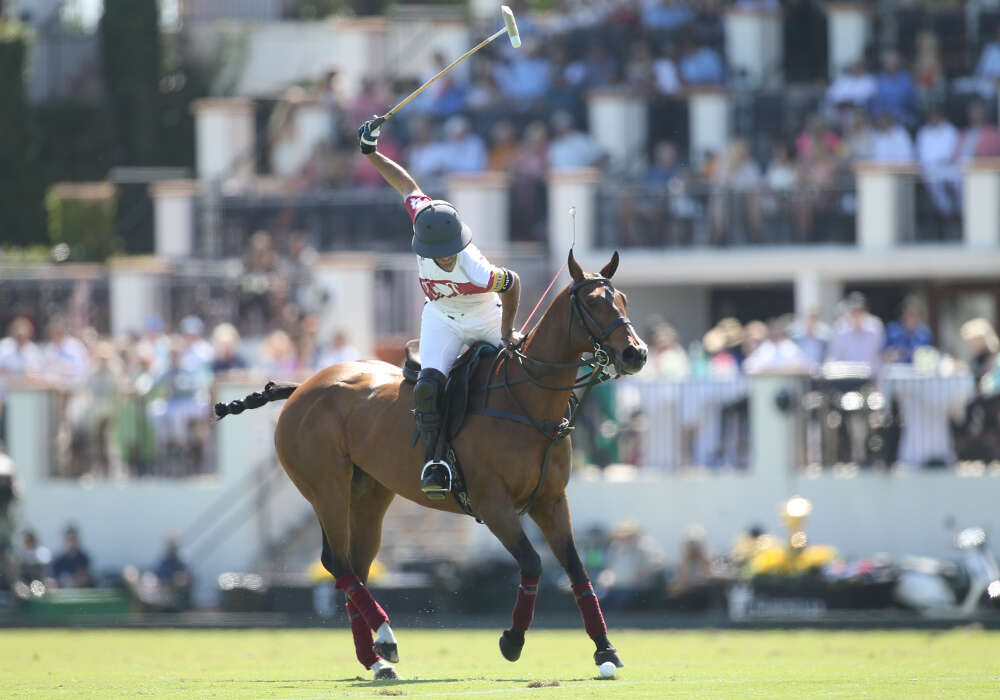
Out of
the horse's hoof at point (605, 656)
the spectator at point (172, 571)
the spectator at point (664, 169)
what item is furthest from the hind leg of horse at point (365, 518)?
the spectator at point (664, 169)

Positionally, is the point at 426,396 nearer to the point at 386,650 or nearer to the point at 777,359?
the point at 386,650

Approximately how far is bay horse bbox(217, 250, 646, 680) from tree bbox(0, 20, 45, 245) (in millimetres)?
24215

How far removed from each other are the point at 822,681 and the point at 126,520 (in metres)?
13.9

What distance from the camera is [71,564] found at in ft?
75.3

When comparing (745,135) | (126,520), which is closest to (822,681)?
(126,520)

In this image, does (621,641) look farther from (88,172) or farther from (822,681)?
(88,172)

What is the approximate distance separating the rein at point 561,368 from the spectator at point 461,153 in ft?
48.3

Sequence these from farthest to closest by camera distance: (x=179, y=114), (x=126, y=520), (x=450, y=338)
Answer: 1. (x=179, y=114)
2. (x=126, y=520)
3. (x=450, y=338)

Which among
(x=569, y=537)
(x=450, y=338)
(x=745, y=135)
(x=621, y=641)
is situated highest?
(x=745, y=135)

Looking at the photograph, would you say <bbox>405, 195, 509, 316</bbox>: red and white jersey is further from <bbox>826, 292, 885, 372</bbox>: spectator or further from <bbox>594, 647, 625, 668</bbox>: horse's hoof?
<bbox>826, 292, 885, 372</bbox>: spectator

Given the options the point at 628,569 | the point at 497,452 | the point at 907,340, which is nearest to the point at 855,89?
the point at 907,340

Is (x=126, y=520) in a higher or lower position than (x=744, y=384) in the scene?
lower

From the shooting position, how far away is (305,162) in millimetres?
28859

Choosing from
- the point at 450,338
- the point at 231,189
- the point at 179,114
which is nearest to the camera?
the point at 450,338
